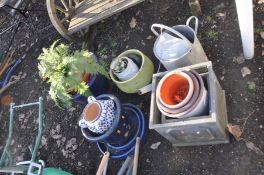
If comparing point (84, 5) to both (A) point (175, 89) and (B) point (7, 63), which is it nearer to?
(B) point (7, 63)

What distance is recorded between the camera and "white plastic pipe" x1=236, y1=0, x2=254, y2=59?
3.41 metres

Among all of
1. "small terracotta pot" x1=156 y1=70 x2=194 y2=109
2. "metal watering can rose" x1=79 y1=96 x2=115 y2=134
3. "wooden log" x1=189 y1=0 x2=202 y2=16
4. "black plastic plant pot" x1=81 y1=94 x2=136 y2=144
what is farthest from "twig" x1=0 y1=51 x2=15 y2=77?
"small terracotta pot" x1=156 y1=70 x2=194 y2=109

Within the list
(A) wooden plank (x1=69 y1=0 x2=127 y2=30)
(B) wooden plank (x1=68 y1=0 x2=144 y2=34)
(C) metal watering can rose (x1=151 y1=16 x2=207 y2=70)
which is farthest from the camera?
(A) wooden plank (x1=69 y1=0 x2=127 y2=30)

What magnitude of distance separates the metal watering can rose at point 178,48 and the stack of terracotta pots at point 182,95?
0.78ft

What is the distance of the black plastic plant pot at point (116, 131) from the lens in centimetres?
396

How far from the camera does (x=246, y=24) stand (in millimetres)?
3586

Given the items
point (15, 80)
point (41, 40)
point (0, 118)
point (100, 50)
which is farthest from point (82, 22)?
point (0, 118)

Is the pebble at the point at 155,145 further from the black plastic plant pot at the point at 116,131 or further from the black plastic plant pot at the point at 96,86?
the black plastic plant pot at the point at 96,86

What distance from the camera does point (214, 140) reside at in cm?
378

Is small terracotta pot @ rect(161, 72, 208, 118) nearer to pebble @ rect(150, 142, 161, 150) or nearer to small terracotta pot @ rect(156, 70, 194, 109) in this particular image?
small terracotta pot @ rect(156, 70, 194, 109)

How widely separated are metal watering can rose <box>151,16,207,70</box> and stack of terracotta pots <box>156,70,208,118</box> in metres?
0.24

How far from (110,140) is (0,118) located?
2.31 metres

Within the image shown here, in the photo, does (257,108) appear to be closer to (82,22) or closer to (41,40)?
(82,22)

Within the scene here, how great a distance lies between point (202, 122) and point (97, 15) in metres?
2.20
